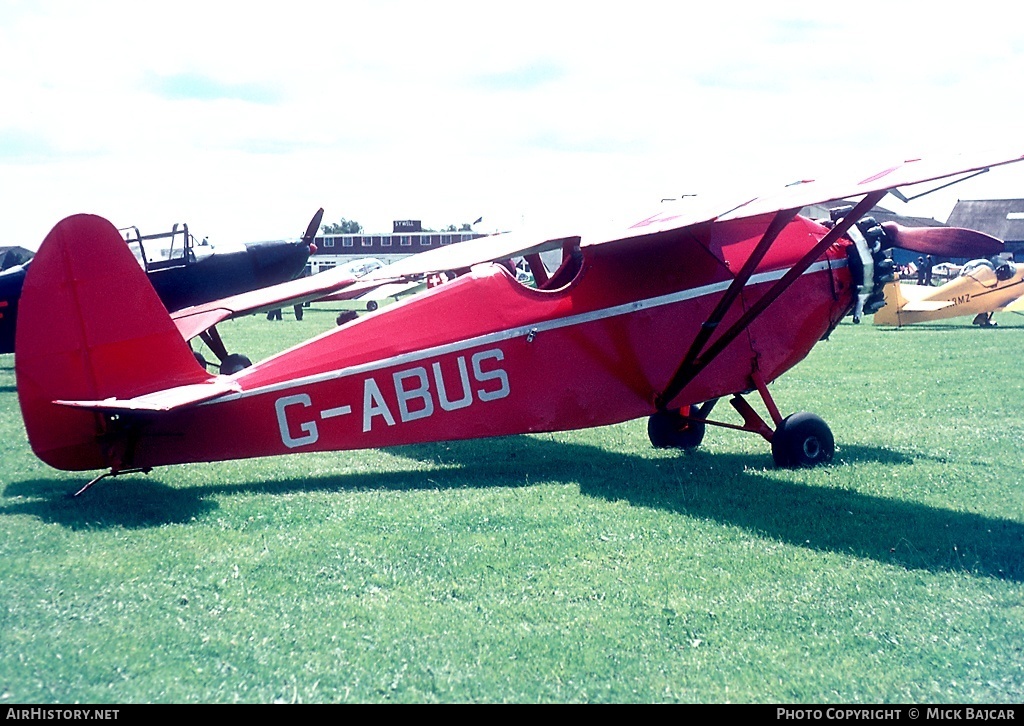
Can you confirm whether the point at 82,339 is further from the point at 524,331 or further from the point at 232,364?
the point at 232,364

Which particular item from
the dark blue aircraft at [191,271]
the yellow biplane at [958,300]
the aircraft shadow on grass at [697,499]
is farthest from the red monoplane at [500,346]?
the yellow biplane at [958,300]

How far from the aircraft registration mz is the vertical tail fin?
0.94m

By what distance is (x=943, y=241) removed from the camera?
8031 mm

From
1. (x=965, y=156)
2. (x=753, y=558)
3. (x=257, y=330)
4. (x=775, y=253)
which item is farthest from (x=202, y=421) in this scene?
(x=257, y=330)

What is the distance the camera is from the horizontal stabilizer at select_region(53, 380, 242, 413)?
5.69 metres

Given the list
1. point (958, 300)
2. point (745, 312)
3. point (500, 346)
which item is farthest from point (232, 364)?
point (958, 300)

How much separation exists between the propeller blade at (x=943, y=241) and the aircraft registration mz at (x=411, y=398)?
3807 millimetres

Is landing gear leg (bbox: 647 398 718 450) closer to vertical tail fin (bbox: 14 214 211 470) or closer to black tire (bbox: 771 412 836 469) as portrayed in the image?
black tire (bbox: 771 412 836 469)

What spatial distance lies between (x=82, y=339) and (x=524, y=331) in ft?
10.1

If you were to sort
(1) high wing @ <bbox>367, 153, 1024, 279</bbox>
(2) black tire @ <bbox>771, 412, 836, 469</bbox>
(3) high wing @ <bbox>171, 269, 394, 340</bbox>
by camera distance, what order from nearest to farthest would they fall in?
1. (1) high wing @ <bbox>367, 153, 1024, 279</bbox>
2. (2) black tire @ <bbox>771, 412, 836, 469</bbox>
3. (3) high wing @ <bbox>171, 269, 394, 340</bbox>

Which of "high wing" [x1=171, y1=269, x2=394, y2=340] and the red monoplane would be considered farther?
"high wing" [x1=171, y1=269, x2=394, y2=340]

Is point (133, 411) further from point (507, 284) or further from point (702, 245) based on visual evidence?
point (702, 245)

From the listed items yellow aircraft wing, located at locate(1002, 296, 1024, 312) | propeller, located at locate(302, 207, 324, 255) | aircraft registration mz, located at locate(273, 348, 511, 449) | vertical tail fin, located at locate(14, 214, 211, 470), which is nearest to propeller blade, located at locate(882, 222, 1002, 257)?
aircraft registration mz, located at locate(273, 348, 511, 449)
